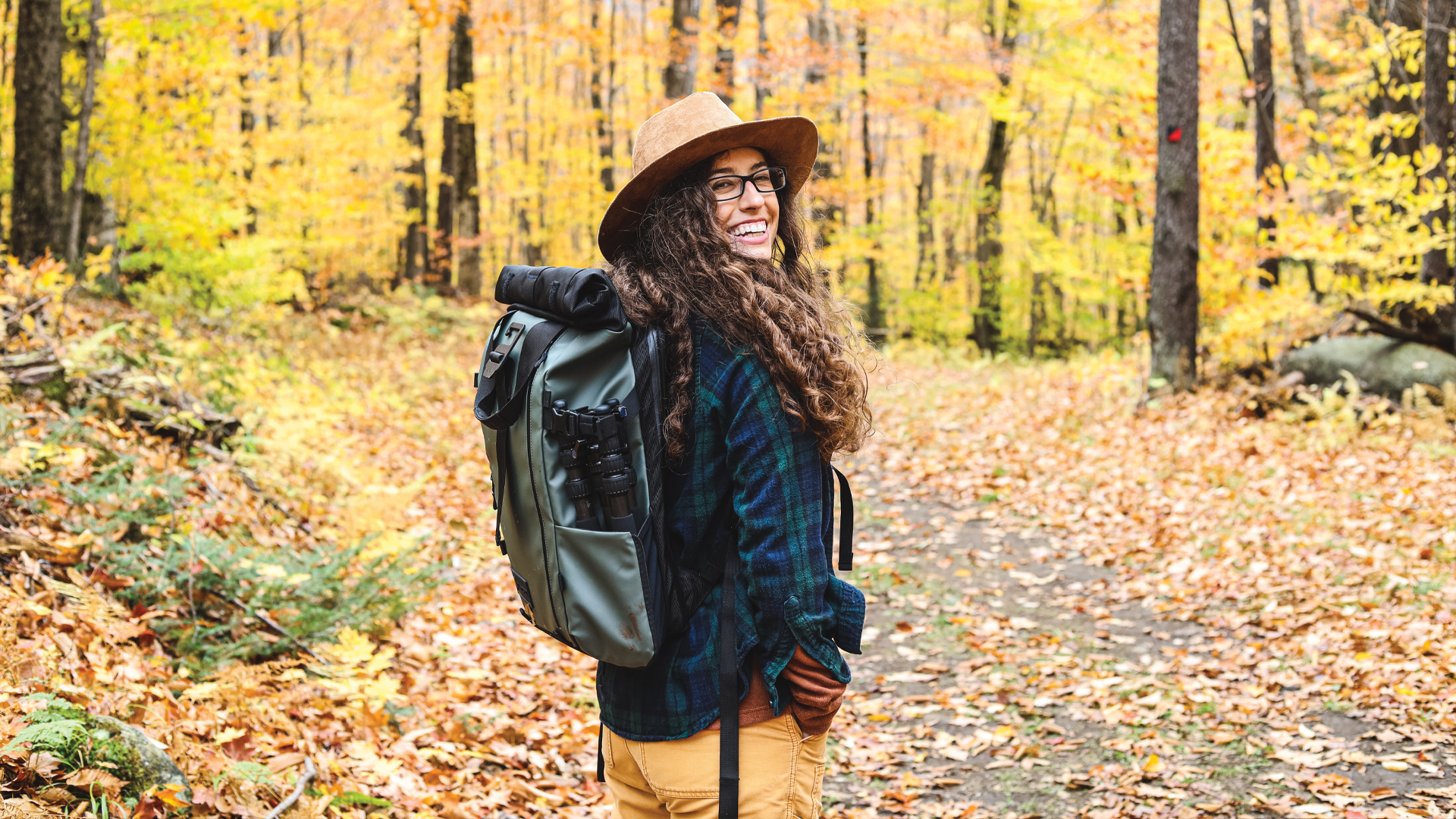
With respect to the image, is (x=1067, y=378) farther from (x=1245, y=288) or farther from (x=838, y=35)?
(x=838, y=35)

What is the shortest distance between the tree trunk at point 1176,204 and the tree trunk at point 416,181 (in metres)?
15.0

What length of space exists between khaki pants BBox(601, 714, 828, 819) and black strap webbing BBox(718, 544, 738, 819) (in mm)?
24

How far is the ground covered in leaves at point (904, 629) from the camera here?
Answer: 12.0 ft

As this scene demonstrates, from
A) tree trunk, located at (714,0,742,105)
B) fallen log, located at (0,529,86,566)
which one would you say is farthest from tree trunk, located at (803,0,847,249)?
fallen log, located at (0,529,86,566)

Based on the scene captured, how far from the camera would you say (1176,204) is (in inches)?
416

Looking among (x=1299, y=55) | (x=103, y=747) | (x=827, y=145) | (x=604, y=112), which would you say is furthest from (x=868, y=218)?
(x=103, y=747)

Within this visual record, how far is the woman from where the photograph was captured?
193 centimetres

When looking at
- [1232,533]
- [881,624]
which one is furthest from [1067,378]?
[881,624]

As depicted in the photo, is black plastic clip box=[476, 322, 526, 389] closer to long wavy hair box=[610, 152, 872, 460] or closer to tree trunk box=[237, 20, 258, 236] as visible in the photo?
long wavy hair box=[610, 152, 872, 460]

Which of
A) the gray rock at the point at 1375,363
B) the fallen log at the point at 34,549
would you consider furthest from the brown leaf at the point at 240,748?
the gray rock at the point at 1375,363

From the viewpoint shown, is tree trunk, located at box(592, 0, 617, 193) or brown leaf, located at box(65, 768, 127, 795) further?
tree trunk, located at box(592, 0, 617, 193)

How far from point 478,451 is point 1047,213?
65.2 ft

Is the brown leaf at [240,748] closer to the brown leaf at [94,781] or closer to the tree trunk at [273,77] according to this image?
the brown leaf at [94,781]

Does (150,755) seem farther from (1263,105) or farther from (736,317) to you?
(1263,105)
